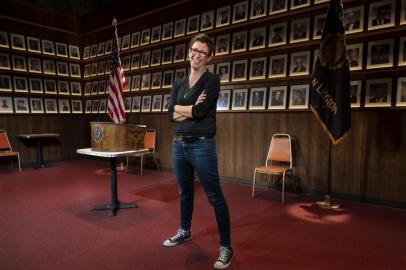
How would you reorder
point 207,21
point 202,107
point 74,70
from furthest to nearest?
A: point 74,70, point 207,21, point 202,107

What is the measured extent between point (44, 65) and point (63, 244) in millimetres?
5908

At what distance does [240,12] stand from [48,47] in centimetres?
495

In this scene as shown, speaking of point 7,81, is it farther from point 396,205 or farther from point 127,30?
point 396,205

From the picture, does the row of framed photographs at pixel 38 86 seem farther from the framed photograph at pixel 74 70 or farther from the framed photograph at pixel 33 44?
the framed photograph at pixel 33 44

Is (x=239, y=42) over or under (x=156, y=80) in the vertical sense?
over

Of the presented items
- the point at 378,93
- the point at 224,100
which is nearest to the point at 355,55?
the point at 378,93

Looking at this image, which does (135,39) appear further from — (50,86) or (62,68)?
(50,86)

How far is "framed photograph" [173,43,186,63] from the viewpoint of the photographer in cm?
622

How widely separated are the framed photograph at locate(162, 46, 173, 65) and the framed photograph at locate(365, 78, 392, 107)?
3.82m

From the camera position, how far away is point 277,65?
5016 mm

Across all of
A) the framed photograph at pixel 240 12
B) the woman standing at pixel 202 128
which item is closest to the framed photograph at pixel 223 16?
the framed photograph at pixel 240 12

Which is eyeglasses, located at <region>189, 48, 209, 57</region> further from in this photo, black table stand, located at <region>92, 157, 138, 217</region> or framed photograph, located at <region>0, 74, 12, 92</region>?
framed photograph, located at <region>0, 74, 12, 92</region>

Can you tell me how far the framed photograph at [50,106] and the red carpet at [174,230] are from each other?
10.2 feet

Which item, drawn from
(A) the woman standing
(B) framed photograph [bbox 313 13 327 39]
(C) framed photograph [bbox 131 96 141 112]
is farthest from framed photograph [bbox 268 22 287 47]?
(C) framed photograph [bbox 131 96 141 112]
